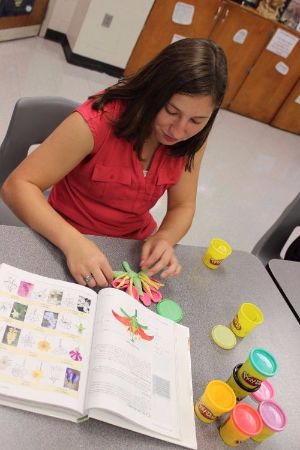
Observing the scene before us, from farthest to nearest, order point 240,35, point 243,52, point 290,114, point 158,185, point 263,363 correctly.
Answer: point 290,114 → point 243,52 → point 240,35 → point 158,185 → point 263,363

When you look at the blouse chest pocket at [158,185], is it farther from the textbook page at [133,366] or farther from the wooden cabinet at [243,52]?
the wooden cabinet at [243,52]

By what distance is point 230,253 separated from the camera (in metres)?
1.28

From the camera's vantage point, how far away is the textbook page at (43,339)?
71cm

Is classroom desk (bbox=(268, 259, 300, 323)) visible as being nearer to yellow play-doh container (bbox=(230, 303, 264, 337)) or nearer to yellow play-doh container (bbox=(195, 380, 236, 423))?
yellow play-doh container (bbox=(230, 303, 264, 337))

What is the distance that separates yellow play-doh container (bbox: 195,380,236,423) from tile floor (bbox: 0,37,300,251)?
172cm

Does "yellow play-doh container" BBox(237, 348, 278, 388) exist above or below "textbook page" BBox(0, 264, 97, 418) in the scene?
above

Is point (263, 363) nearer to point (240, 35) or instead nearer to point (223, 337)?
point (223, 337)

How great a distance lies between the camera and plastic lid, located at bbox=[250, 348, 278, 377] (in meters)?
0.88

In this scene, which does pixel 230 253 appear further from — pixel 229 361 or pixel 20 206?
pixel 20 206

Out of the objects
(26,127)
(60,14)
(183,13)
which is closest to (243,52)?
(183,13)

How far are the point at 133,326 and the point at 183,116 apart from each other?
0.52 meters

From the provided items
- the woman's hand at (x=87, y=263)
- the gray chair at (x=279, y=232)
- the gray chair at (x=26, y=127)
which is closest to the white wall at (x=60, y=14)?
the gray chair at (x=26, y=127)

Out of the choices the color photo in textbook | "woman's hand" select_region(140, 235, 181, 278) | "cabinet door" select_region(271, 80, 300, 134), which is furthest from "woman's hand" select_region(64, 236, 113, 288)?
"cabinet door" select_region(271, 80, 300, 134)

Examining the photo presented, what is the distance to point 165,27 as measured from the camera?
391 centimetres
